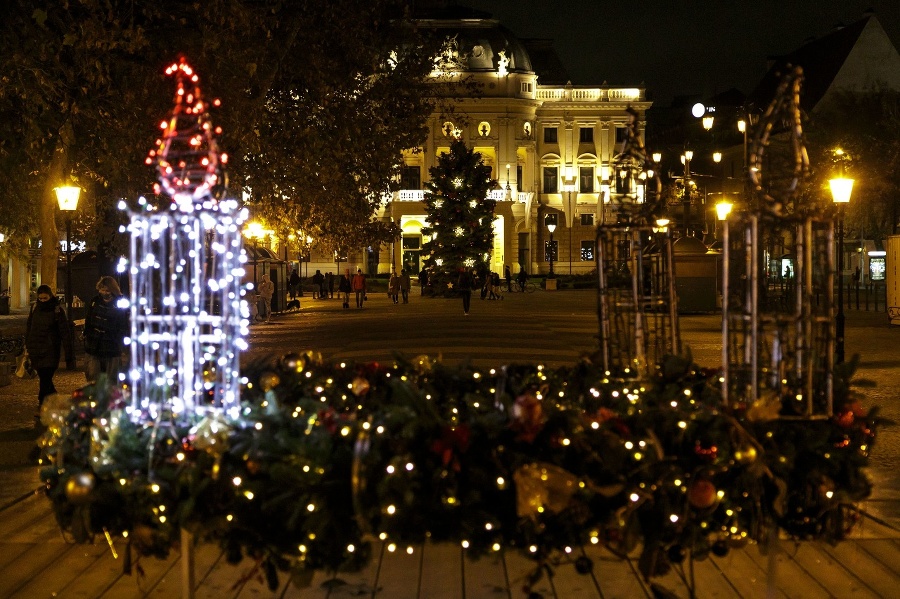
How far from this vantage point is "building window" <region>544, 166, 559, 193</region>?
94562 millimetres

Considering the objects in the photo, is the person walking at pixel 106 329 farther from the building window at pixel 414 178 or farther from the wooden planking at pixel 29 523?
the building window at pixel 414 178

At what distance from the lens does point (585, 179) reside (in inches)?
3723

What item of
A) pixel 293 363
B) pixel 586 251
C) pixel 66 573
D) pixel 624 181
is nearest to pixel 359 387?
pixel 293 363

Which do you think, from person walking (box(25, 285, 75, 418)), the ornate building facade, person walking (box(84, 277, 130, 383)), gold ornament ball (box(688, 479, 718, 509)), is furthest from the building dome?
gold ornament ball (box(688, 479, 718, 509))

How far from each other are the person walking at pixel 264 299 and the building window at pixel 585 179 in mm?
60067

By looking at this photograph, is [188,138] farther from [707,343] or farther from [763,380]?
[707,343]

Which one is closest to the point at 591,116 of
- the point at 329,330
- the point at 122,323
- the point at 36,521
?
the point at 329,330

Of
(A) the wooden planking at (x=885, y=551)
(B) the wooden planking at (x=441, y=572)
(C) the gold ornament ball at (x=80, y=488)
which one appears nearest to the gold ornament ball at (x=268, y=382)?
(B) the wooden planking at (x=441, y=572)

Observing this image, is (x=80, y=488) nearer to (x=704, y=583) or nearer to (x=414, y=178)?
(x=704, y=583)

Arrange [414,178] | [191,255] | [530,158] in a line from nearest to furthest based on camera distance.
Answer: [191,255] → [414,178] → [530,158]

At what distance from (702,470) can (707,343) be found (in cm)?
1905

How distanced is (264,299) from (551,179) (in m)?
61.1

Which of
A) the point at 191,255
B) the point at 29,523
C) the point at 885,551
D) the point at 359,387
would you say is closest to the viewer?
the point at 191,255

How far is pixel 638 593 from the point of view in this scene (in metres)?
6.57
